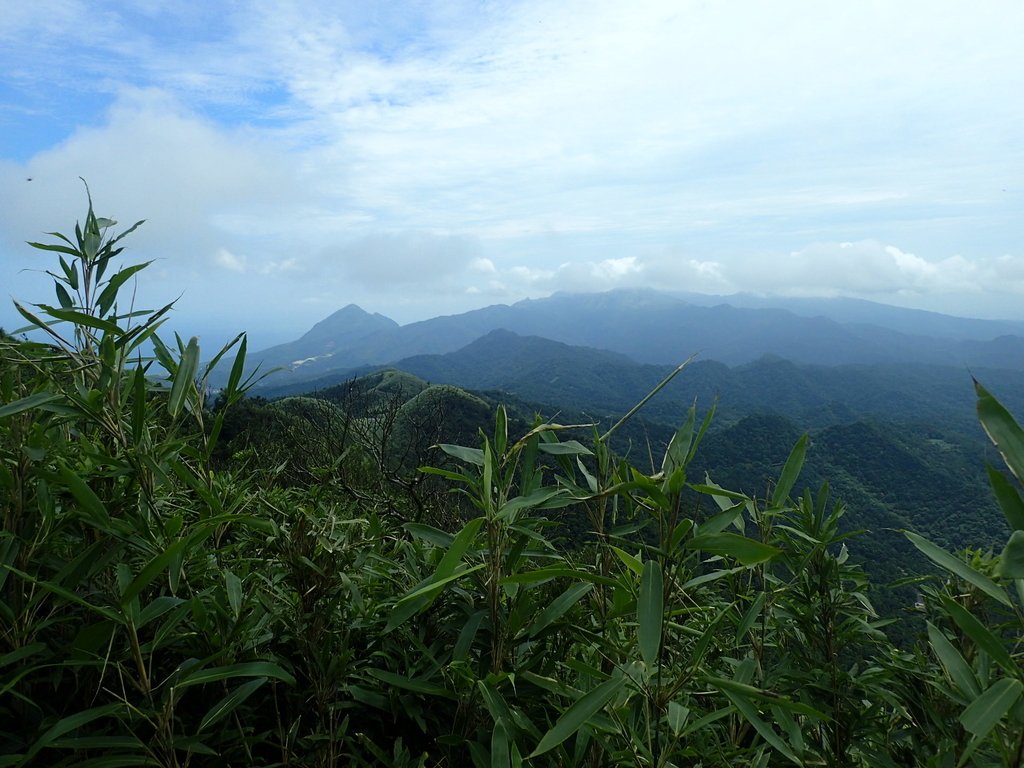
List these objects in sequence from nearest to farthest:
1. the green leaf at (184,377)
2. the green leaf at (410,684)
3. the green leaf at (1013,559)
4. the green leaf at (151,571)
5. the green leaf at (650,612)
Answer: the green leaf at (1013,559) → the green leaf at (650,612) → the green leaf at (151,571) → the green leaf at (410,684) → the green leaf at (184,377)

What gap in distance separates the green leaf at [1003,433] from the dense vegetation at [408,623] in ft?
0.52

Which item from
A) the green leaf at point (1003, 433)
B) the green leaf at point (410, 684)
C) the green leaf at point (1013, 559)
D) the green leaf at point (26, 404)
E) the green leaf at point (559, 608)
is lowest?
the green leaf at point (410, 684)

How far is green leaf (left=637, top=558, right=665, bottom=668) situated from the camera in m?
0.66

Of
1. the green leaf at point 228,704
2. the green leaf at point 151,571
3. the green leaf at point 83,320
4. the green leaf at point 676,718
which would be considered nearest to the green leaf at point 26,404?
the green leaf at point 83,320

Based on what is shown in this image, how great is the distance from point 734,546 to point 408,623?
0.60 metres

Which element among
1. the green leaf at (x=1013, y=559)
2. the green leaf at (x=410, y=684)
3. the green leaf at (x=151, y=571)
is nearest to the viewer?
the green leaf at (x=1013, y=559)

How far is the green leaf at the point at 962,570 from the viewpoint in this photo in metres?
0.58

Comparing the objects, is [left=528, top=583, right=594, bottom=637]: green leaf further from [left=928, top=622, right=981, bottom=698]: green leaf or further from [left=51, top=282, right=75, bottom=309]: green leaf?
[left=51, top=282, right=75, bottom=309]: green leaf

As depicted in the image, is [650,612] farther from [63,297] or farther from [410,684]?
[63,297]

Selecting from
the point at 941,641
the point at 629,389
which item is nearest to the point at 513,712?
the point at 941,641

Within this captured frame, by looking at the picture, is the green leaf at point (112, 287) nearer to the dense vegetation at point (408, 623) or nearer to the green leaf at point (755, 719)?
the dense vegetation at point (408, 623)

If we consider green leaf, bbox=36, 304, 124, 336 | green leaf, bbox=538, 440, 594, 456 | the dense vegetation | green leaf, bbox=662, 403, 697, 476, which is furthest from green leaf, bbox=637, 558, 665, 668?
green leaf, bbox=36, 304, 124, 336

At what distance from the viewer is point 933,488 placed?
53.0 m

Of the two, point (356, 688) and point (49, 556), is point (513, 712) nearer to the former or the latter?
point (356, 688)
